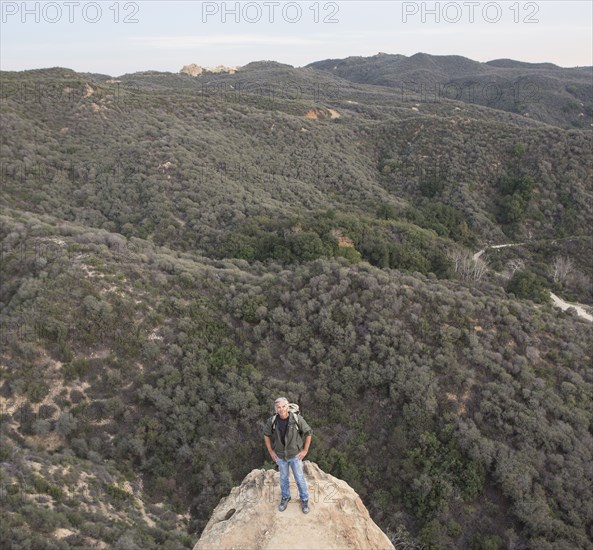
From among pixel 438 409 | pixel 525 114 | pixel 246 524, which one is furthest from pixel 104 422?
pixel 525 114

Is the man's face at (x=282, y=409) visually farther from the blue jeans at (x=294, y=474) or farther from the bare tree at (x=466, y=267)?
the bare tree at (x=466, y=267)

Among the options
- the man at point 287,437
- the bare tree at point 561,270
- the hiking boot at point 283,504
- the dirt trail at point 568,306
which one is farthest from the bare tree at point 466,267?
the man at point 287,437

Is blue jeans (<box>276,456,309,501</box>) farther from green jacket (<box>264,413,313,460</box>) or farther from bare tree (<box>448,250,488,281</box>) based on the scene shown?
bare tree (<box>448,250,488,281</box>)

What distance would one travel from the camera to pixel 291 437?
8555mm

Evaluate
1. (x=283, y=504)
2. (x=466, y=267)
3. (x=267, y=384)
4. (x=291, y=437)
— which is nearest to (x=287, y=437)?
(x=291, y=437)

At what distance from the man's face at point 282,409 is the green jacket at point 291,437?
15cm

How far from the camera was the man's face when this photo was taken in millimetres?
8384

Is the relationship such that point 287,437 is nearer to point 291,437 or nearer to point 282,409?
point 291,437

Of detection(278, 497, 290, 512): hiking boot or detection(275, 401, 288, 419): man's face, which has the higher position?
detection(275, 401, 288, 419): man's face

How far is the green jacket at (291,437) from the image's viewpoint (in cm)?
854

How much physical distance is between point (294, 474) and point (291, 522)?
115 centimetres

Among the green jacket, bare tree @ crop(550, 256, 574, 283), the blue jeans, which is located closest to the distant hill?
bare tree @ crop(550, 256, 574, 283)

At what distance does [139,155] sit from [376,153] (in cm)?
3391

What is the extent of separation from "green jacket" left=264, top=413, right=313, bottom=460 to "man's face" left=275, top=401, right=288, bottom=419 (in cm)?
15
